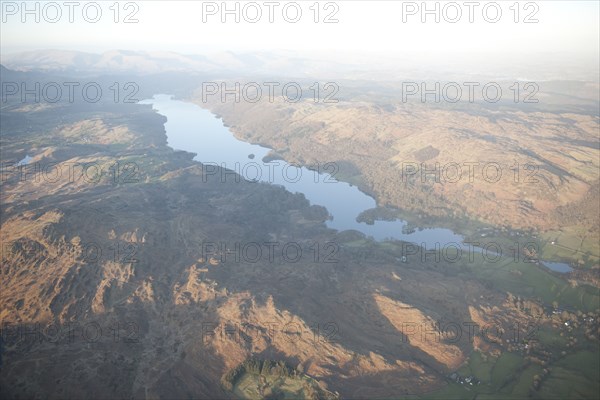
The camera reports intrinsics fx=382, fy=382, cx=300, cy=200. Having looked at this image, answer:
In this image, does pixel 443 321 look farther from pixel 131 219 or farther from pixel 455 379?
pixel 131 219

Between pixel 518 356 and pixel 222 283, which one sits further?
pixel 222 283

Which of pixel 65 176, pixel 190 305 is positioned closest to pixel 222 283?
pixel 190 305

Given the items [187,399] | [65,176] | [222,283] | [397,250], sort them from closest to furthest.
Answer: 1. [187,399]
2. [222,283]
3. [397,250]
4. [65,176]

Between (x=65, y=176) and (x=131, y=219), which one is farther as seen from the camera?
(x=65, y=176)

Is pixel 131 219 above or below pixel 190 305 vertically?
above

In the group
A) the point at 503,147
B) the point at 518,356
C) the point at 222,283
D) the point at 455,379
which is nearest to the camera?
the point at 455,379

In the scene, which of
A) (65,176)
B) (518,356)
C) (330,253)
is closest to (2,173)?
(65,176)

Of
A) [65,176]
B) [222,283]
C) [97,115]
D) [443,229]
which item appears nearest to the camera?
[222,283]

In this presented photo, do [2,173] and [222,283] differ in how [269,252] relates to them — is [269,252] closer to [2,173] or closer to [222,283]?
[222,283]

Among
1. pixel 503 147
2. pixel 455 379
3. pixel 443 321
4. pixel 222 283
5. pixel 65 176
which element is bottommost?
pixel 455 379
